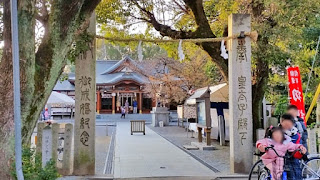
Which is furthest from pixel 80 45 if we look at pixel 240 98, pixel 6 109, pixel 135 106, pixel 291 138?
pixel 135 106

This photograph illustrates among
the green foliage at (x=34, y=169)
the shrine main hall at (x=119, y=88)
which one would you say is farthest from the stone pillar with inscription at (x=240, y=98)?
the shrine main hall at (x=119, y=88)

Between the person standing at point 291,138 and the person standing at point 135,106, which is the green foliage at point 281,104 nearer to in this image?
the person standing at point 291,138

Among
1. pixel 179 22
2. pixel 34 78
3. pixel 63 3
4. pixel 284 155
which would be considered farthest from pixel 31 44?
pixel 179 22

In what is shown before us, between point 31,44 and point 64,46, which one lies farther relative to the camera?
point 64,46

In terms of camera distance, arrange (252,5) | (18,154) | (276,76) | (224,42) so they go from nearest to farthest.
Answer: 1. (18,154)
2. (224,42)
3. (252,5)
4. (276,76)

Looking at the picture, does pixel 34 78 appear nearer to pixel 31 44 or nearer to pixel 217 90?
pixel 31 44

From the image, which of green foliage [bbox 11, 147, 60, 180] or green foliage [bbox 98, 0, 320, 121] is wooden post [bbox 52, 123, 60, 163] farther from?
green foliage [bbox 98, 0, 320, 121]

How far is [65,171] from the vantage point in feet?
24.4

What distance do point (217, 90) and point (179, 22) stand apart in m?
3.32

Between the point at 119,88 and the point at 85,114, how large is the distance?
2948 centimetres

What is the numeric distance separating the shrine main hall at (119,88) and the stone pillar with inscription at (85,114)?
2715 cm

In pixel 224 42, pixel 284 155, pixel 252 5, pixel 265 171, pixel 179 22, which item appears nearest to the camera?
pixel 284 155

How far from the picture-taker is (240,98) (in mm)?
7910

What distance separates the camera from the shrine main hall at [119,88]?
118 ft
